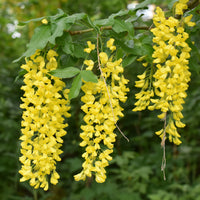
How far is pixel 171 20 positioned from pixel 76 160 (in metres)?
2.04

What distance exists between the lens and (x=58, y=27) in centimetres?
103

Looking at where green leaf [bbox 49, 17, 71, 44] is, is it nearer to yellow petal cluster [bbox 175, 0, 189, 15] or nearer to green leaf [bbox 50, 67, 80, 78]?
green leaf [bbox 50, 67, 80, 78]

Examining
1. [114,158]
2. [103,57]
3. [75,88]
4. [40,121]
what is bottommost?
[114,158]

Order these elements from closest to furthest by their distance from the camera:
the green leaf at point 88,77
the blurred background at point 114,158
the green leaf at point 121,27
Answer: the green leaf at point 88,77, the green leaf at point 121,27, the blurred background at point 114,158

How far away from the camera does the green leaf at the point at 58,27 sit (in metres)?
1.00

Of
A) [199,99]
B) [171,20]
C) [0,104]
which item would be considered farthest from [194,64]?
[0,104]

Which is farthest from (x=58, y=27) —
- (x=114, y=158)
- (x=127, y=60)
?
(x=114, y=158)

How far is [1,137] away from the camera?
3041 millimetres

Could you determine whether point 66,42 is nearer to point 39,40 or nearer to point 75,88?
point 39,40

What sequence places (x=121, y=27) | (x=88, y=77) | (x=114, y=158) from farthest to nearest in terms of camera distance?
(x=114, y=158)
(x=121, y=27)
(x=88, y=77)

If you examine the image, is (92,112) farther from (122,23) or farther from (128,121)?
(128,121)

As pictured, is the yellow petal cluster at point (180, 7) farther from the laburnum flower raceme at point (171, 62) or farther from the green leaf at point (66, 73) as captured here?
the green leaf at point (66, 73)

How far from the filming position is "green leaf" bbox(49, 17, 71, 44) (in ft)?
3.29

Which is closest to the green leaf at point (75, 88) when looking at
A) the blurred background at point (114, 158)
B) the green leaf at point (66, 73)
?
the green leaf at point (66, 73)
